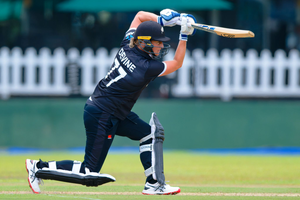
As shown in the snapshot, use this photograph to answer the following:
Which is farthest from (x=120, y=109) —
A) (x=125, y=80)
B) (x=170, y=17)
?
(x=170, y=17)

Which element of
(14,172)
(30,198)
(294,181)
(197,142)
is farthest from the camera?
(197,142)

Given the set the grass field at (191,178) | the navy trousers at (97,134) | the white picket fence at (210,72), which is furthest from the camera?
the white picket fence at (210,72)

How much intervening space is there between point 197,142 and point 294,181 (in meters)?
4.01

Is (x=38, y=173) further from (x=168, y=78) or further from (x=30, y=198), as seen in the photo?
(x=168, y=78)

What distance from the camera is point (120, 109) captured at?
5.55m

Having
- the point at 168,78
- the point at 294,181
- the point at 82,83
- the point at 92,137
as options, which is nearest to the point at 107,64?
the point at 82,83

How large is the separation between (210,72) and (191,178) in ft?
14.3

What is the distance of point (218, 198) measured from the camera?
5.50 metres

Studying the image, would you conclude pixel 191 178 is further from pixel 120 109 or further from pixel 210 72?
pixel 210 72

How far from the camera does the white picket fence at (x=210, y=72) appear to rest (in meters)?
→ 11.6

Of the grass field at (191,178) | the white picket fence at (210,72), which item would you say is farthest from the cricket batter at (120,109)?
the white picket fence at (210,72)

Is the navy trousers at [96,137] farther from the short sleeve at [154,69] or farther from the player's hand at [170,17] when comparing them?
the player's hand at [170,17]

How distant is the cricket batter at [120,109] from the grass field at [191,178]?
24cm

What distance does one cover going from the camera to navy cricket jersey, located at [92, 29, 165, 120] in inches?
214
